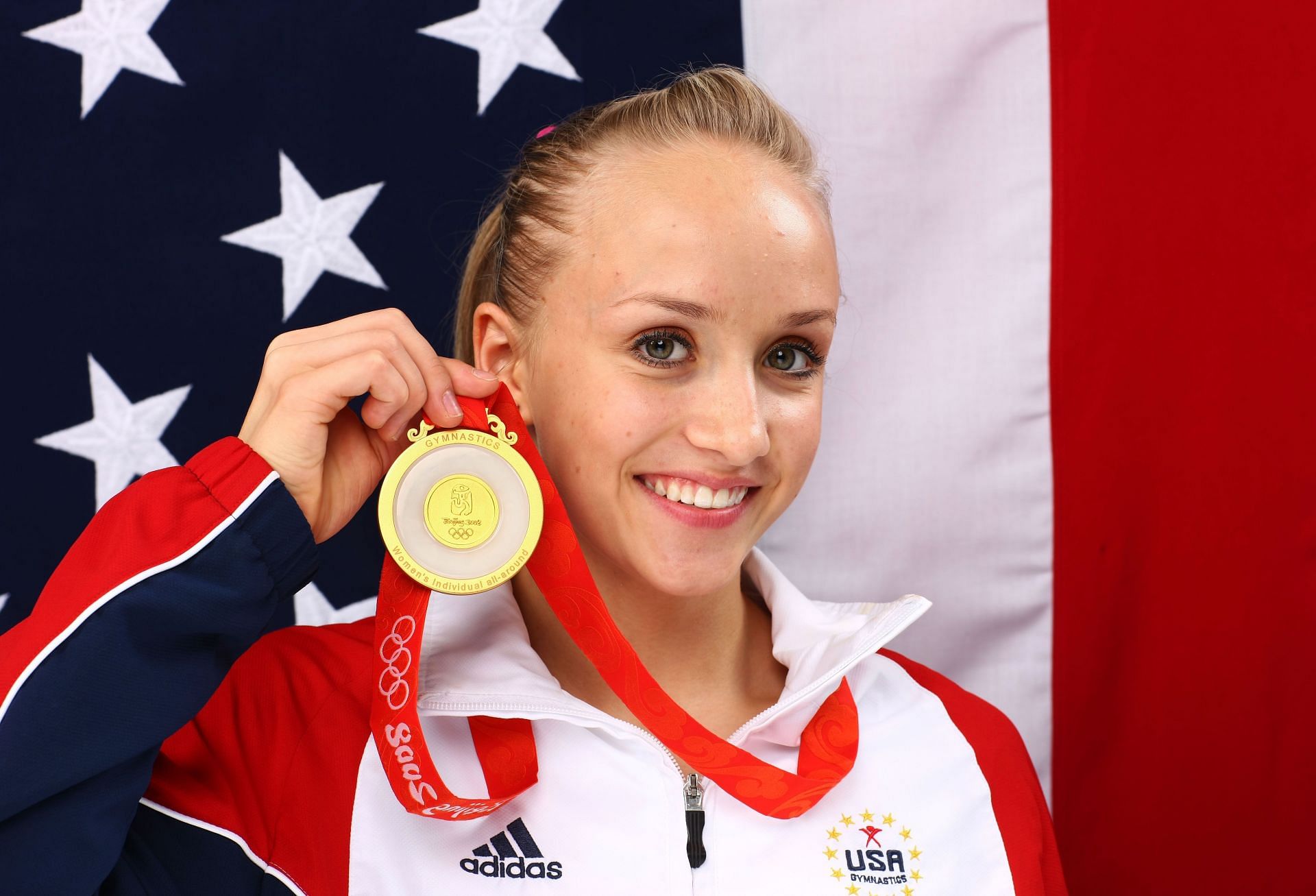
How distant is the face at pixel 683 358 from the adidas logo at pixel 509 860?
0.40m

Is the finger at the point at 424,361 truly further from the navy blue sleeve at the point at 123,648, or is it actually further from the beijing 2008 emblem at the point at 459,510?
the navy blue sleeve at the point at 123,648

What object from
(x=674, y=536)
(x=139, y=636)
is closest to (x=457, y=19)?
(x=674, y=536)

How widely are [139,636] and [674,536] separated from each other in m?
0.71

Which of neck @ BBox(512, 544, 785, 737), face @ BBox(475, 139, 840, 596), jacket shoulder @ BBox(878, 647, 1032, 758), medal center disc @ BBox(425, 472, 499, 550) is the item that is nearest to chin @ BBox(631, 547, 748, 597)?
face @ BBox(475, 139, 840, 596)

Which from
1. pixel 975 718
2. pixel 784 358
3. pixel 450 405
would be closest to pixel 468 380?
pixel 450 405

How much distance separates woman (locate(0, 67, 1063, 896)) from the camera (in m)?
1.44

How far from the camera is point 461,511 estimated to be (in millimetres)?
1618

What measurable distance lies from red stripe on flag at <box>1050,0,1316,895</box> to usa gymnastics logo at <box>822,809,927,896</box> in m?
0.89

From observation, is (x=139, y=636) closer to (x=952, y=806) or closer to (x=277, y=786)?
(x=277, y=786)

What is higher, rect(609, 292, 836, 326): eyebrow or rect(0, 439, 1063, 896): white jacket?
rect(609, 292, 836, 326): eyebrow

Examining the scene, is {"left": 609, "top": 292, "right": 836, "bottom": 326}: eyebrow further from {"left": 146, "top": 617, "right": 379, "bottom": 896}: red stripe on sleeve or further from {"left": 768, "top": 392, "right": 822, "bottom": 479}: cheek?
{"left": 146, "top": 617, "right": 379, "bottom": 896}: red stripe on sleeve

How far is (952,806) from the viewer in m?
1.83

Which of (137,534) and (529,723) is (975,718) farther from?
(137,534)

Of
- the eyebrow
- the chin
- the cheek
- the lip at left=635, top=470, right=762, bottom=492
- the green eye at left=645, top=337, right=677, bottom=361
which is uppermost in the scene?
the eyebrow
